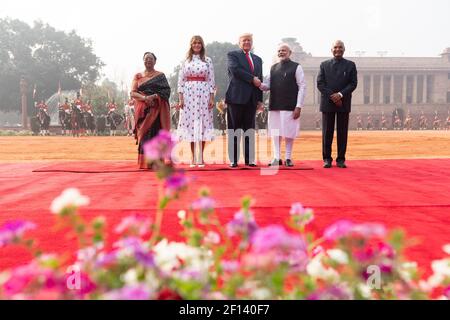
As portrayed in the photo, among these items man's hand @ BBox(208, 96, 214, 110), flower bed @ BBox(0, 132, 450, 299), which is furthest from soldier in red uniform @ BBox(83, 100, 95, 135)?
flower bed @ BBox(0, 132, 450, 299)

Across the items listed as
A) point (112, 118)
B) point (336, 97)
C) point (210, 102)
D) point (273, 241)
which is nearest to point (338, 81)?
point (336, 97)

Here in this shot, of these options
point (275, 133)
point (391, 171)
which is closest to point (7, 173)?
point (275, 133)

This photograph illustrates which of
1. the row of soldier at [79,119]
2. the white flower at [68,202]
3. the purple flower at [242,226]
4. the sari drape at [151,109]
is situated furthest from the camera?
the row of soldier at [79,119]

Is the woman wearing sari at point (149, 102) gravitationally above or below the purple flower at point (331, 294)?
above

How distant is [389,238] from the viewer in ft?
3.23

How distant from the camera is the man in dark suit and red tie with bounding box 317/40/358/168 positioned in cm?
643

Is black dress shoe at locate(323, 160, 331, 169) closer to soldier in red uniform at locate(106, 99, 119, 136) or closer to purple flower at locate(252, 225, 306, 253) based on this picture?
purple flower at locate(252, 225, 306, 253)

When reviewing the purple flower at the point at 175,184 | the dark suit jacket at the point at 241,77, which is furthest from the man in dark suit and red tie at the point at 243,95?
the purple flower at the point at 175,184

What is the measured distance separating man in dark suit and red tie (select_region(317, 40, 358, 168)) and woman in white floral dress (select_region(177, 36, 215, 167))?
147 cm

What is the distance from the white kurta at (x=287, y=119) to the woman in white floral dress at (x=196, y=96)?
2.43 ft

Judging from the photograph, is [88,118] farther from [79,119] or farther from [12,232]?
[12,232]

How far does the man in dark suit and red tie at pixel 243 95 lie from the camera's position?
6.34m

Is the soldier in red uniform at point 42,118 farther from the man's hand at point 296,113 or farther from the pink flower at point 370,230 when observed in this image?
the pink flower at point 370,230

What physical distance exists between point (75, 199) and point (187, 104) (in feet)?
18.6
